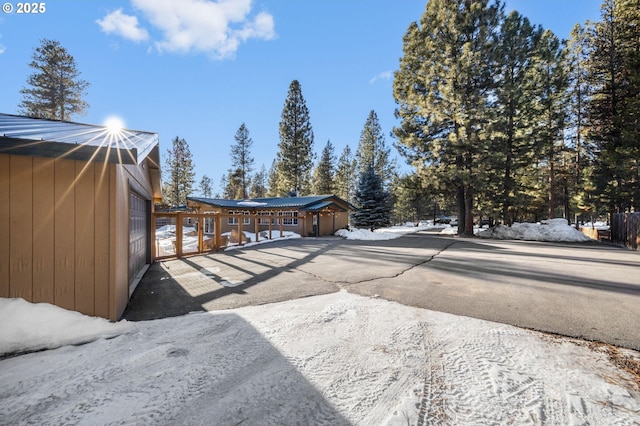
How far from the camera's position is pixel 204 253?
10.4m

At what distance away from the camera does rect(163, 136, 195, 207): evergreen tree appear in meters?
36.3

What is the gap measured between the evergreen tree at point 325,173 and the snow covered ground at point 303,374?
3184 cm

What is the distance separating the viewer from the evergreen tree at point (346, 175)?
39.0 m

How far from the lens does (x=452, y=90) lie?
1491 centimetres

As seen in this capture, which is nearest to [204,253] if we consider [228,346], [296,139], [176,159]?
[228,346]

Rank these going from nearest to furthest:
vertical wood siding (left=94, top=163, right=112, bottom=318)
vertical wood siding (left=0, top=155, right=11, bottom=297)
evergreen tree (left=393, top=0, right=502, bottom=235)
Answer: vertical wood siding (left=0, top=155, right=11, bottom=297) → vertical wood siding (left=94, top=163, right=112, bottom=318) → evergreen tree (left=393, top=0, right=502, bottom=235)

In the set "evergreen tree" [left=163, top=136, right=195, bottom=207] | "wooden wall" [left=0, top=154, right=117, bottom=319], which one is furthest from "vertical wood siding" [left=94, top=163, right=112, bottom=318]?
"evergreen tree" [left=163, top=136, right=195, bottom=207]

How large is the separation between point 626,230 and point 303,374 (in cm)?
1794

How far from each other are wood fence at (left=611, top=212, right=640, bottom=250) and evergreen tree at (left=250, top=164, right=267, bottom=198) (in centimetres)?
4911

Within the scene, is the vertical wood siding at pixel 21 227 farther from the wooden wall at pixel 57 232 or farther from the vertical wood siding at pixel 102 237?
the vertical wood siding at pixel 102 237

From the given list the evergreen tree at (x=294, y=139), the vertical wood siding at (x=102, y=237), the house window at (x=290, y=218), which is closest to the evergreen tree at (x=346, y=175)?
the evergreen tree at (x=294, y=139)

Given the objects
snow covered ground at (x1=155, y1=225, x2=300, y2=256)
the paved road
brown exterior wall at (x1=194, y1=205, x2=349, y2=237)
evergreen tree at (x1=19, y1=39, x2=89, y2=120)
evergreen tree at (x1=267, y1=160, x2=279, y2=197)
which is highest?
evergreen tree at (x1=19, y1=39, x2=89, y2=120)

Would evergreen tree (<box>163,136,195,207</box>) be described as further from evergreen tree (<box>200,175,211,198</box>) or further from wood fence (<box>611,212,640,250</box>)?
wood fence (<box>611,212,640,250</box>)

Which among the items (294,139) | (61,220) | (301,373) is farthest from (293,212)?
(301,373)
